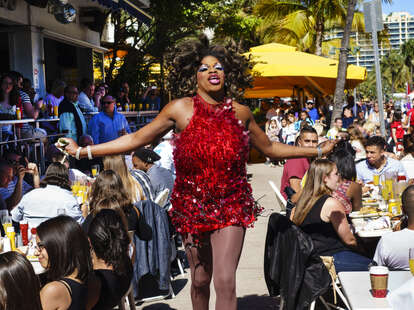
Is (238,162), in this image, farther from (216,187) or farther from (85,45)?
(85,45)

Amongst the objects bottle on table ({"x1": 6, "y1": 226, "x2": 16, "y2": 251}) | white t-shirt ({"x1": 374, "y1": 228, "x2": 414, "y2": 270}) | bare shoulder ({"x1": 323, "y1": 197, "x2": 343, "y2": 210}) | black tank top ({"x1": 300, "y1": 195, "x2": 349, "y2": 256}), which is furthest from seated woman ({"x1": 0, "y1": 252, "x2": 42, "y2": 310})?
bare shoulder ({"x1": 323, "y1": 197, "x2": 343, "y2": 210})

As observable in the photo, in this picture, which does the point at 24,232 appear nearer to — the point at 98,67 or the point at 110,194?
the point at 110,194

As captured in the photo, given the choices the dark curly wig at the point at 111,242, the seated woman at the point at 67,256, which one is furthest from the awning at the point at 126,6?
the seated woman at the point at 67,256

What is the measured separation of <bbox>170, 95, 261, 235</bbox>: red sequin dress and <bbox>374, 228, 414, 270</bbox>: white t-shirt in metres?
1.16

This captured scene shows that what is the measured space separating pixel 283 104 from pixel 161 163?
12.9 metres

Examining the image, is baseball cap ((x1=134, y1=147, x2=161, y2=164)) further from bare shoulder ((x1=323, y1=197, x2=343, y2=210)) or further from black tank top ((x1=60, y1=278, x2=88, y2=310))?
black tank top ((x1=60, y1=278, x2=88, y2=310))

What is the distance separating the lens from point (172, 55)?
393 centimetres

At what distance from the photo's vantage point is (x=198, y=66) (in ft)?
12.6

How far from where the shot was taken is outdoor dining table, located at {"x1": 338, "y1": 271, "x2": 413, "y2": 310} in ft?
9.98

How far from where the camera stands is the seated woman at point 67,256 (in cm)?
334

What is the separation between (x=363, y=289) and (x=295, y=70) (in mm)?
12232

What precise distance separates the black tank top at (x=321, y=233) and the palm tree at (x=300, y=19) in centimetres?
1992

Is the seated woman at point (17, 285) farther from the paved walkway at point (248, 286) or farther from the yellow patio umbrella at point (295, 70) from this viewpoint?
the yellow patio umbrella at point (295, 70)

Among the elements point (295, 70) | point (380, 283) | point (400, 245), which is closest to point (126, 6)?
point (295, 70)
